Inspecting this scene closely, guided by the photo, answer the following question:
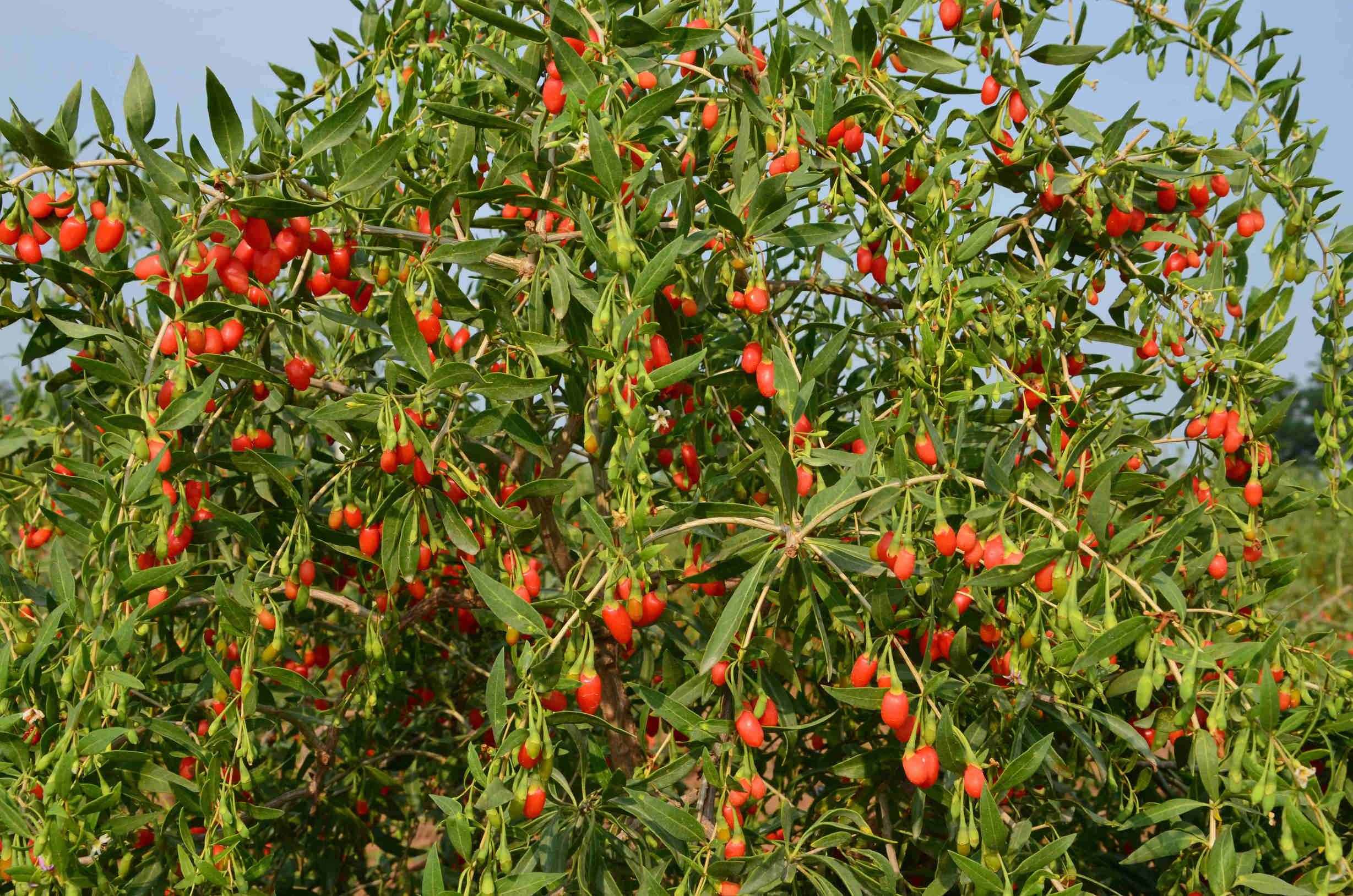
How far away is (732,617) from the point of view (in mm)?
1631

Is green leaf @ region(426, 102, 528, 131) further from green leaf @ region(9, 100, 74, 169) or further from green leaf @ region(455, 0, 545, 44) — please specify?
green leaf @ region(9, 100, 74, 169)

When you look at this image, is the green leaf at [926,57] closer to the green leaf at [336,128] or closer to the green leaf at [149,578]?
the green leaf at [336,128]

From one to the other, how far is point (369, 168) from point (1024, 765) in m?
1.46

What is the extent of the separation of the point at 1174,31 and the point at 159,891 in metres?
2.90

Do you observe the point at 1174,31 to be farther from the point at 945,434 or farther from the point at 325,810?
the point at 325,810

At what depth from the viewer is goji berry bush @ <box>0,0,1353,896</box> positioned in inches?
66.7

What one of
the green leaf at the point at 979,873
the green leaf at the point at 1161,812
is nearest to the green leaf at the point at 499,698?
the green leaf at the point at 979,873

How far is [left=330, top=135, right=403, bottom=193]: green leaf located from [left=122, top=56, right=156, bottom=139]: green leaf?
0.32 metres

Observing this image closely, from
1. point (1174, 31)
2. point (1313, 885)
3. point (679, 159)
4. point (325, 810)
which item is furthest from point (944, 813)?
point (1174, 31)

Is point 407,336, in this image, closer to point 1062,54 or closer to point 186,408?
point 186,408

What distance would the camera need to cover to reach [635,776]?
197cm

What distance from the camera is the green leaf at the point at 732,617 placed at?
1.62m

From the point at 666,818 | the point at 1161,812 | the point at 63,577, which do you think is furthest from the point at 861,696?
the point at 63,577

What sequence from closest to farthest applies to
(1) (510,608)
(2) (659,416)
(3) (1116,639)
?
(3) (1116,639) → (1) (510,608) → (2) (659,416)
